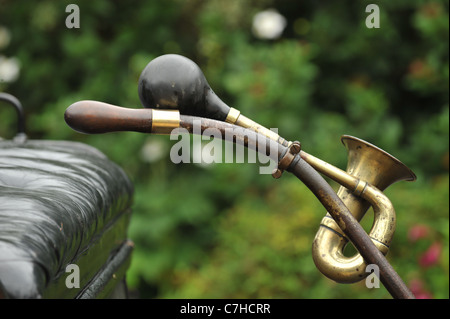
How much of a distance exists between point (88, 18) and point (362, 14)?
2138 mm

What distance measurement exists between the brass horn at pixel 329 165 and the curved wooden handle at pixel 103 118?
0.05 m

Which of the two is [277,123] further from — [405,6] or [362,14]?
[405,6]

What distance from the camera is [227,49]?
4250 mm

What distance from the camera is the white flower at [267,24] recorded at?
4.24 meters

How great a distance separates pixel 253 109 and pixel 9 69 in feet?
6.57

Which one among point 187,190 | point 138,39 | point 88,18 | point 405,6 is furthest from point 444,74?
point 88,18

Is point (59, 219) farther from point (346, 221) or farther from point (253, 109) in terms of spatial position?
point (253, 109)

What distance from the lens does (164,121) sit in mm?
967

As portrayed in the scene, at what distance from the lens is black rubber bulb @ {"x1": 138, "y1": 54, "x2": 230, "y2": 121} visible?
39.3 inches
